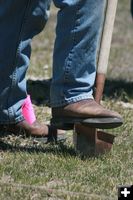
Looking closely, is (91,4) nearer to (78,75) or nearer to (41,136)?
(78,75)

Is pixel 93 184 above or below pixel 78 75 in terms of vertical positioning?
below

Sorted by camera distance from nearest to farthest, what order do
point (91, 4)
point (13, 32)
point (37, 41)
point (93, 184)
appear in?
point (93, 184), point (91, 4), point (13, 32), point (37, 41)

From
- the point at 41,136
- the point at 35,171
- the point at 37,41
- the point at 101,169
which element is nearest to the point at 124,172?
the point at 101,169

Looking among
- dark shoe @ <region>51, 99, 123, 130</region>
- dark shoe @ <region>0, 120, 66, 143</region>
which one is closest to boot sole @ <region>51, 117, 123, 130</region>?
dark shoe @ <region>51, 99, 123, 130</region>

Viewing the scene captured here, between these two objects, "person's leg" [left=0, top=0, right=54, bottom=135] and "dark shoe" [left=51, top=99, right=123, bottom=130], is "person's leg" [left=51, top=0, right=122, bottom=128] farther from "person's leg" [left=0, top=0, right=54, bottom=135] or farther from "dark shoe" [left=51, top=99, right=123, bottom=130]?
"person's leg" [left=0, top=0, right=54, bottom=135]

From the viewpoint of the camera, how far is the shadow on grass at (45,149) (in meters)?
3.93

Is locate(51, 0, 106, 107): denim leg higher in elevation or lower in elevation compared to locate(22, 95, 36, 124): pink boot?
higher

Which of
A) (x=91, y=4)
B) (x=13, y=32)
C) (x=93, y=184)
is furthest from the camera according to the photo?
(x=13, y=32)

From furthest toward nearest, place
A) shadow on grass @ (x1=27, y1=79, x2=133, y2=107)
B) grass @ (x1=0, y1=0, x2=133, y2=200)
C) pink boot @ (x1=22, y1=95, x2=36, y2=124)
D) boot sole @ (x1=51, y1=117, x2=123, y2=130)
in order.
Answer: shadow on grass @ (x1=27, y1=79, x2=133, y2=107), pink boot @ (x1=22, y1=95, x2=36, y2=124), boot sole @ (x1=51, y1=117, x2=123, y2=130), grass @ (x1=0, y1=0, x2=133, y2=200)

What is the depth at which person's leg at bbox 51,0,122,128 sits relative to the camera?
377 cm

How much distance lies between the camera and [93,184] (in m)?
3.47

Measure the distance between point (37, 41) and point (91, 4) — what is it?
5356 millimetres

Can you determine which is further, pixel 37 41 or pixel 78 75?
pixel 37 41

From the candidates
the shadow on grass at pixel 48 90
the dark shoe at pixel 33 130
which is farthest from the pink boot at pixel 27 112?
the shadow on grass at pixel 48 90
